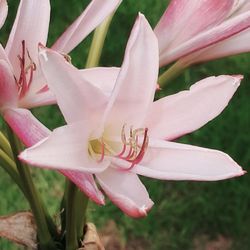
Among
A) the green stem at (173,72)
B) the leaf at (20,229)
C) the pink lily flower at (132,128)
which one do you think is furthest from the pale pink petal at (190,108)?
the leaf at (20,229)

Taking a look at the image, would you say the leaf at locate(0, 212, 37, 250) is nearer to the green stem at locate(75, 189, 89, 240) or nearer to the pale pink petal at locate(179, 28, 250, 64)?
the green stem at locate(75, 189, 89, 240)

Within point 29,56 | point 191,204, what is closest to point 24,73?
point 29,56

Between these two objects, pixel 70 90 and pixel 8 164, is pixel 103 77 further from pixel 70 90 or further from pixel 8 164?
pixel 8 164

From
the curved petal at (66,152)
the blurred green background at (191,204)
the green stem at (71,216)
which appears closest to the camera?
the curved petal at (66,152)

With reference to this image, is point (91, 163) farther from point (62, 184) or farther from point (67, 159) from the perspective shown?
point (62, 184)

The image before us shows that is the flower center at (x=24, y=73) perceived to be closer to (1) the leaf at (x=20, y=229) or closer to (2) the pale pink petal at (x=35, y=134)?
(2) the pale pink petal at (x=35, y=134)

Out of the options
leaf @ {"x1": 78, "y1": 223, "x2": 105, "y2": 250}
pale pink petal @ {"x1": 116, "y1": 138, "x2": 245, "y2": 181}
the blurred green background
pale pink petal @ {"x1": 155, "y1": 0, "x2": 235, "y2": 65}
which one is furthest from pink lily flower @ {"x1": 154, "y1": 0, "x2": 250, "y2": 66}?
the blurred green background
